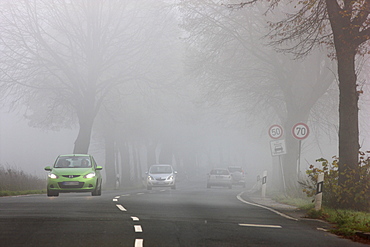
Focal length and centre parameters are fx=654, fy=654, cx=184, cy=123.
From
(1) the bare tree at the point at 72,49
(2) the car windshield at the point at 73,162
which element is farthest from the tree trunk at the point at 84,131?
(2) the car windshield at the point at 73,162

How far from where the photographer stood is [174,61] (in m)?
38.5

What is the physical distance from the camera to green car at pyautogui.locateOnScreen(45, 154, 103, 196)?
23.4 metres

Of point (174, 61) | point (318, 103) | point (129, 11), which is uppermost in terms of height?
point (129, 11)

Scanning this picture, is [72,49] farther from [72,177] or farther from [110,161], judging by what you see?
[72,177]

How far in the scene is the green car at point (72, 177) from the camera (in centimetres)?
2339

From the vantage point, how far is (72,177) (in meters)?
23.5

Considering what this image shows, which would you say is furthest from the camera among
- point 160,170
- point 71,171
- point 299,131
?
point 160,170

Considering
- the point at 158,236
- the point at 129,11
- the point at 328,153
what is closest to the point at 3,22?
the point at 129,11

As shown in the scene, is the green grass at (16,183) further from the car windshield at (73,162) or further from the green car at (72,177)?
the car windshield at (73,162)

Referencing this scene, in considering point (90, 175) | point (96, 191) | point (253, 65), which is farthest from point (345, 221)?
point (253, 65)

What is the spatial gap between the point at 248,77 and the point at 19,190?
495 inches

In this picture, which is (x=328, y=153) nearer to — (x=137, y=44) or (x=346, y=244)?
(x=137, y=44)

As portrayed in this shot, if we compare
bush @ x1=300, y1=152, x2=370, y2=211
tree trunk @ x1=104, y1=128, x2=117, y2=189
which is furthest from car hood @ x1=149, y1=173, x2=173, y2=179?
bush @ x1=300, y1=152, x2=370, y2=211

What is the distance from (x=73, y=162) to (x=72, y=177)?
1671 mm
